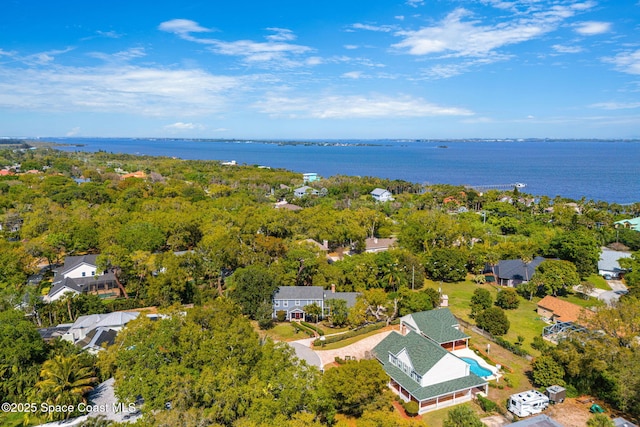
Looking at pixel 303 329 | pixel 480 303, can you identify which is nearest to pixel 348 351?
pixel 303 329

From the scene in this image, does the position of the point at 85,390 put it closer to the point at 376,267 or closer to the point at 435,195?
the point at 376,267

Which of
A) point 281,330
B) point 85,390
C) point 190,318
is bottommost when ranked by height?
point 281,330

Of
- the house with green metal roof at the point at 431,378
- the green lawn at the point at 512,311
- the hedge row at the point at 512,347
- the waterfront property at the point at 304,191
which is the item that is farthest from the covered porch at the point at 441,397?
the waterfront property at the point at 304,191

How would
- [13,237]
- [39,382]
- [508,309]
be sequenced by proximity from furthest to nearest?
[13,237] → [508,309] → [39,382]

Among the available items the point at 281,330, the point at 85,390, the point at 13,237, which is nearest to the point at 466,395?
the point at 281,330

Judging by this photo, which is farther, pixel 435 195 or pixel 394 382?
pixel 435 195

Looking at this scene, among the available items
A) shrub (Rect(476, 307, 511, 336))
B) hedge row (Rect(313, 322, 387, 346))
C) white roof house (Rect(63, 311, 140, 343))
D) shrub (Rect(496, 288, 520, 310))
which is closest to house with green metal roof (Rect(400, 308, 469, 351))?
hedge row (Rect(313, 322, 387, 346))

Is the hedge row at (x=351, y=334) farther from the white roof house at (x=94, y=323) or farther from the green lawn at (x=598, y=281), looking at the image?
the green lawn at (x=598, y=281)

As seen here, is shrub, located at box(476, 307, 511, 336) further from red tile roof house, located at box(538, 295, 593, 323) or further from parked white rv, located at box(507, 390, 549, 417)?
parked white rv, located at box(507, 390, 549, 417)
